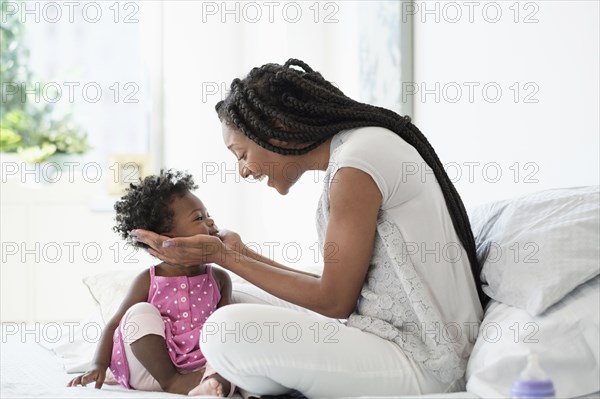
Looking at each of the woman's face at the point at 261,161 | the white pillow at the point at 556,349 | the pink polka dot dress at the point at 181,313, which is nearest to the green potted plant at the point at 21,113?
the pink polka dot dress at the point at 181,313

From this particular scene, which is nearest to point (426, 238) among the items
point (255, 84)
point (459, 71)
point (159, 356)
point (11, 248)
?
point (255, 84)

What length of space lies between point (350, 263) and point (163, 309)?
0.53m

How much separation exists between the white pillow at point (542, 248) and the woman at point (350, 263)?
0.07m

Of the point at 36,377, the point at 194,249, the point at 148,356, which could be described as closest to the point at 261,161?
the point at 194,249

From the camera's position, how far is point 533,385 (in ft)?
3.59

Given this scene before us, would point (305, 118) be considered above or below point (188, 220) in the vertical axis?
above

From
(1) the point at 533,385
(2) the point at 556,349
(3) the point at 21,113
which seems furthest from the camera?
(3) the point at 21,113

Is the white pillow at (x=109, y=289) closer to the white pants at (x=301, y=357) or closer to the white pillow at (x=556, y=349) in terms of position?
the white pants at (x=301, y=357)

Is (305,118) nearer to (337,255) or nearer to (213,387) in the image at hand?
(337,255)

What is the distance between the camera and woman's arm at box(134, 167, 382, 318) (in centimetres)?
164

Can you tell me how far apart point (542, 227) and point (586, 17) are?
2.17 feet

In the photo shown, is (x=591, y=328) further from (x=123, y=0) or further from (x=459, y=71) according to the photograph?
(x=123, y=0)

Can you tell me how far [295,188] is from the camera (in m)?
3.94

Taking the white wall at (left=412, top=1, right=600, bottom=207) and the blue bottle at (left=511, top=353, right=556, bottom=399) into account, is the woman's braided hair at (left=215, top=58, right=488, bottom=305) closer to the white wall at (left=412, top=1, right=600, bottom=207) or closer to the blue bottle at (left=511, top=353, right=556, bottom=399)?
the white wall at (left=412, top=1, right=600, bottom=207)
